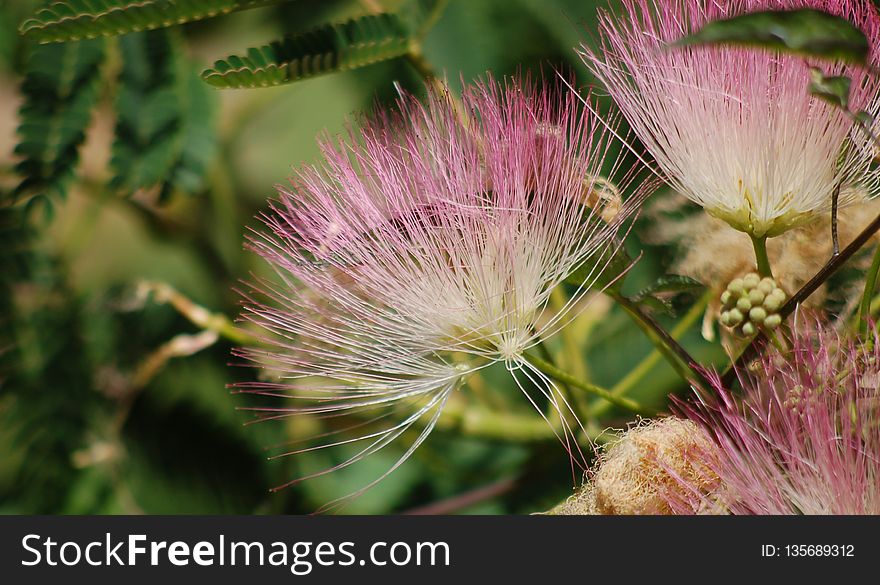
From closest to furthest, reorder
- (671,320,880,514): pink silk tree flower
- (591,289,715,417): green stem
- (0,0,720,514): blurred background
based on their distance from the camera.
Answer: (671,320,880,514): pink silk tree flower < (591,289,715,417): green stem < (0,0,720,514): blurred background

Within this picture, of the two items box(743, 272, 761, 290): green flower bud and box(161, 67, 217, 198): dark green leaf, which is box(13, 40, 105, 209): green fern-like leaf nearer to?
box(161, 67, 217, 198): dark green leaf

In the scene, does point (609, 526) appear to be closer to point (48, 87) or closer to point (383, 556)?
point (383, 556)

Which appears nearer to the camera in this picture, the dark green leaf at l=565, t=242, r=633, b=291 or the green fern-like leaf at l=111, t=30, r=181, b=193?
the dark green leaf at l=565, t=242, r=633, b=291

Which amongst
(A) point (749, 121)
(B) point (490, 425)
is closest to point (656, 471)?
(A) point (749, 121)

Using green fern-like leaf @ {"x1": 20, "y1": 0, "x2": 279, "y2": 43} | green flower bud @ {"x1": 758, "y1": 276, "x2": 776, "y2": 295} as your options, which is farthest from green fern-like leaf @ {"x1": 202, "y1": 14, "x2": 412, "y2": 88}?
green flower bud @ {"x1": 758, "y1": 276, "x2": 776, "y2": 295}

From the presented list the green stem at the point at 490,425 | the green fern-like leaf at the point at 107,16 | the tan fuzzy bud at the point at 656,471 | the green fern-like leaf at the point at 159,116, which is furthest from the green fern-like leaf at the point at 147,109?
the tan fuzzy bud at the point at 656,471

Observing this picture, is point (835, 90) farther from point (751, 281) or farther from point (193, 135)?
point (193, 135)

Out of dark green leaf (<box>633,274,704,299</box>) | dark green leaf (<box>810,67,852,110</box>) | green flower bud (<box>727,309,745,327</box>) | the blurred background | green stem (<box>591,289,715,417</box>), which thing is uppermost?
the blurred background
